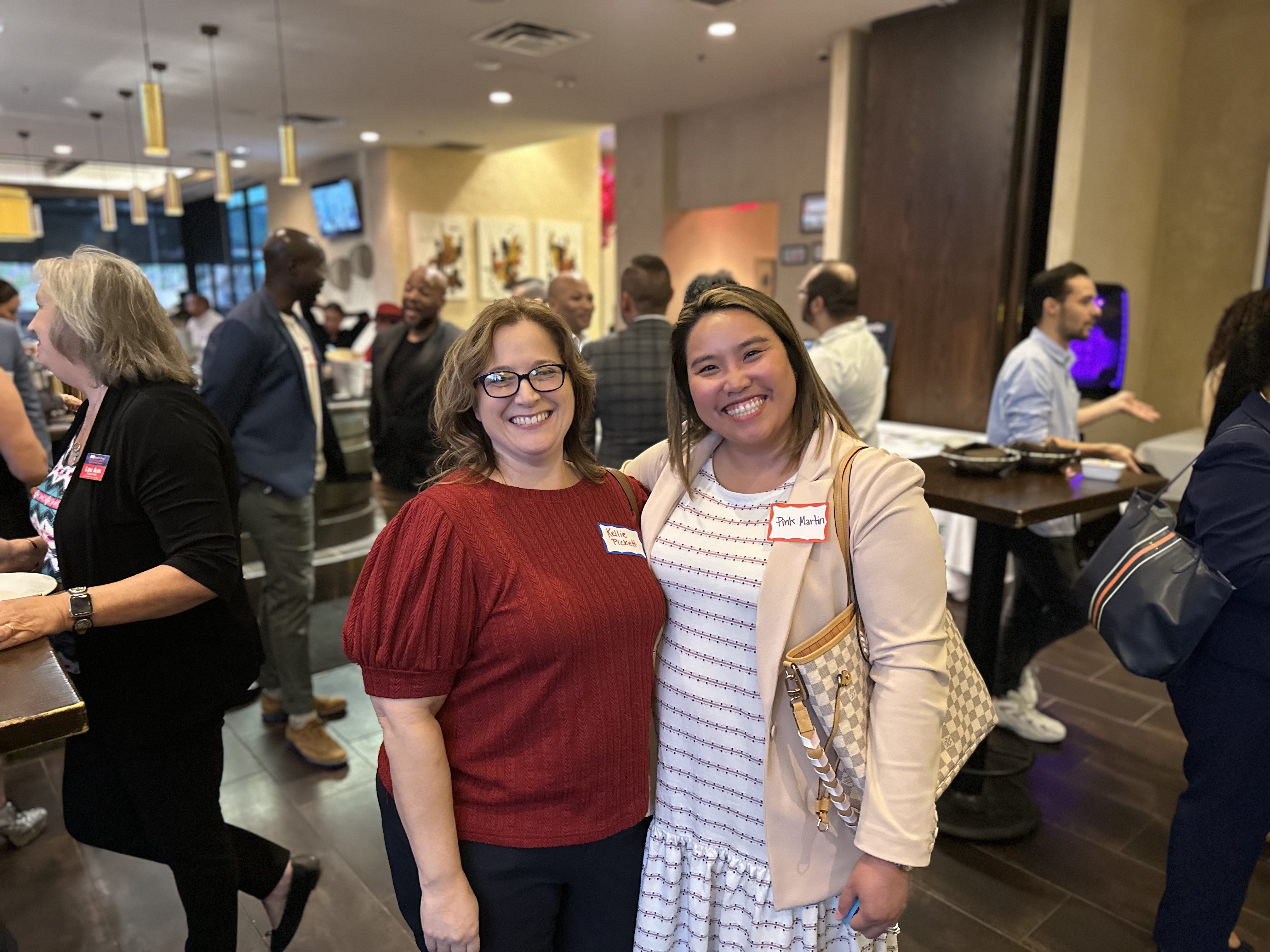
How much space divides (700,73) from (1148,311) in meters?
3.67

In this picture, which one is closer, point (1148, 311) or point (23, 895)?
point (23, 895)

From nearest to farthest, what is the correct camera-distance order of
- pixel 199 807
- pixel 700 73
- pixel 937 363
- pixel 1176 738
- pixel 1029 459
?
1. pixel 199 807
2. pixel 1029 459
3. pixel 1176 738
4. pixel 937 363
5. pixel 700 73

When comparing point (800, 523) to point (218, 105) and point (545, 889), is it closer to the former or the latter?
point (545, 889)

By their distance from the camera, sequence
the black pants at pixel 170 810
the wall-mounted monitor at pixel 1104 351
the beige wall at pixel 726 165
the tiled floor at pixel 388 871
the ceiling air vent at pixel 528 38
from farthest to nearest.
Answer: the beige wall at pixel 726 165, the ceiling air vent at pixel 528 38, the wall-mounted monitor at pixel 1104 351, the tiled floor at pixel 388 871, the black pants at pixel 170 810

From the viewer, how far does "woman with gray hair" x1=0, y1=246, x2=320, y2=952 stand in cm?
142

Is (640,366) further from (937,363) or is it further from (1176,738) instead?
(937,363)

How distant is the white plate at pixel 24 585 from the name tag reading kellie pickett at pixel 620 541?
0.94 metres

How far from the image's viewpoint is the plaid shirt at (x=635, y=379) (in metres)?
2.91

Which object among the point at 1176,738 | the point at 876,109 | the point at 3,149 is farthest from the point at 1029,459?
the point at 3,149

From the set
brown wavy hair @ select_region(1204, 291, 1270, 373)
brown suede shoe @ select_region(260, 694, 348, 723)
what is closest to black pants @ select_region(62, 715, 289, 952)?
brown suede shoe @ select_region(260, 694, 348, 723)

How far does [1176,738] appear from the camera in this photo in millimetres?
2879

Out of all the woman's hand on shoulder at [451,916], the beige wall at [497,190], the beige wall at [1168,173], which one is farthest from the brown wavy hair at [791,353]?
the beige wall at [497,190]

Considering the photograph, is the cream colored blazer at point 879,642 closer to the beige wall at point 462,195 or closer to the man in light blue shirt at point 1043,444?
the man in light blue shirt at point 1043,444

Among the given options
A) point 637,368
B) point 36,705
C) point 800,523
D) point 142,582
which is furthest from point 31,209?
point 800,523
